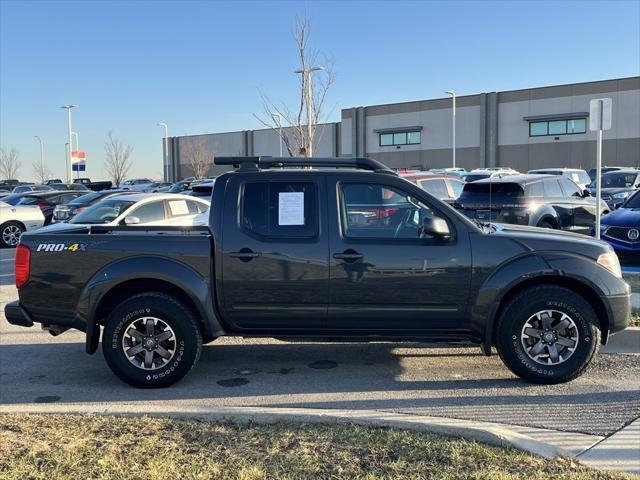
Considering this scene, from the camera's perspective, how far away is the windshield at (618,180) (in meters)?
23.6

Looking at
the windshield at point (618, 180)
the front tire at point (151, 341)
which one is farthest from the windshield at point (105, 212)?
the windshield at point (618, 180)

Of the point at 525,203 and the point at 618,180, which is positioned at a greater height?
the point at 618,180

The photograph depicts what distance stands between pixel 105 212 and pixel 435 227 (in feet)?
28.4

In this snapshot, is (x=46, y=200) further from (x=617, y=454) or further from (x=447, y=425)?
(x=617, y=454)

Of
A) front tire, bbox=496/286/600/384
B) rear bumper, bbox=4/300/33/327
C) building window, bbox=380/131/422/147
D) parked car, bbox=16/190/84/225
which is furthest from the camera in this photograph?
building window, bbox=380/131/422/147

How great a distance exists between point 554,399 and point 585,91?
148 feet

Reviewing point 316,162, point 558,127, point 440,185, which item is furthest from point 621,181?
point 558,127

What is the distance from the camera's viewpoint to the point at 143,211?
1257 cm

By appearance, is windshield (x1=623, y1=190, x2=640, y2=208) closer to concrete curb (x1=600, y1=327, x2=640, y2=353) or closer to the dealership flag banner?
concrete curb (x1=600, y1=327, x2=640, y2=353)

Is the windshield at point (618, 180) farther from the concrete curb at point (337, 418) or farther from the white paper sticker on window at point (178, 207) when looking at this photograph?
the concrete curb at point (337, 418)

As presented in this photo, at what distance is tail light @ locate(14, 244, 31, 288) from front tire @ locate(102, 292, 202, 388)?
2.74 feet

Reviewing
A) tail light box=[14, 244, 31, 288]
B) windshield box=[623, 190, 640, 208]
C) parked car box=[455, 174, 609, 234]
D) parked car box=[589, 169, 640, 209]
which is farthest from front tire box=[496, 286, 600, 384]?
parked car box=[589, 169, 640, 209]

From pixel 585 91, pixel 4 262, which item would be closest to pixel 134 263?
pixel 4 262

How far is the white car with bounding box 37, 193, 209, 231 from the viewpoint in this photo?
12133 millimetres
